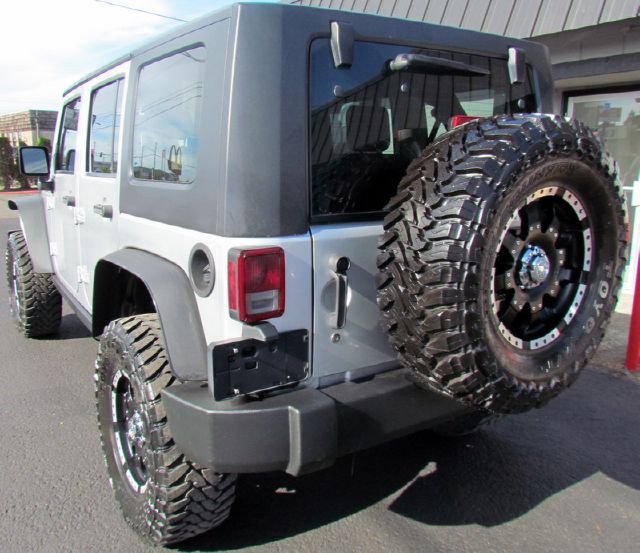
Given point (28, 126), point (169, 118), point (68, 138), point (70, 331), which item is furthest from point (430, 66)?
point (28, 126)

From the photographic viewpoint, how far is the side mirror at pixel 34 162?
4727mm

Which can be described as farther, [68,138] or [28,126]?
[28,126]

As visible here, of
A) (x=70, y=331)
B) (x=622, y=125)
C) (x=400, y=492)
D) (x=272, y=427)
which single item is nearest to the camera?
(x=272, y=427)

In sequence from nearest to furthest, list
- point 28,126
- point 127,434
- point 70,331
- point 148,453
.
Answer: point 148,453 < point 127,434 < point 70,331 < point 28,126

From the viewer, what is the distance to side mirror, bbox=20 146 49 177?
4.73 metres

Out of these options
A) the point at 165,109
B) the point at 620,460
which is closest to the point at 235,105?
the point at 165,109

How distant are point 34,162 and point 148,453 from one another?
3.41m

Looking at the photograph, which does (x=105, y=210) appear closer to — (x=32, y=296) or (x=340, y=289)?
(x=340, y=289)

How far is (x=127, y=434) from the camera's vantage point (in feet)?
8.63

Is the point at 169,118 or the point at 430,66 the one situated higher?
the point at 430,66

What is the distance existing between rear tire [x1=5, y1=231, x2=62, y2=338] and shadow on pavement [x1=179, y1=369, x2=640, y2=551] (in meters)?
2.90

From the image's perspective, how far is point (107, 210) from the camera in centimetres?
305

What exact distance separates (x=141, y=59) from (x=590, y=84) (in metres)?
5.27

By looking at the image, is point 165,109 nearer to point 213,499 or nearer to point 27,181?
point 213,499
